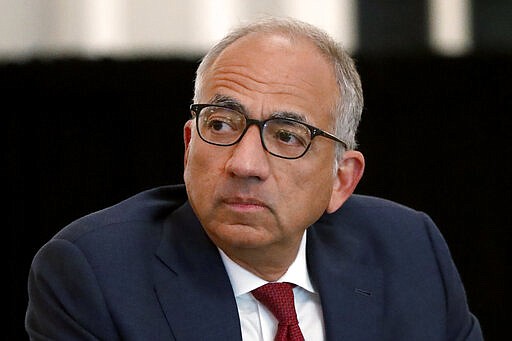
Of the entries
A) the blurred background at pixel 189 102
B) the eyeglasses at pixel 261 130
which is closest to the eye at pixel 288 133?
the eyeglasses at pixel 261 130

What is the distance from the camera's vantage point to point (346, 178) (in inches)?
85.7

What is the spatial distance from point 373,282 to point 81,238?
2.17ft

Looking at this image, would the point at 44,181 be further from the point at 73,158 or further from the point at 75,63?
the point at 75,63

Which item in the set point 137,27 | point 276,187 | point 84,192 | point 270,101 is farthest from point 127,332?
point 137,27

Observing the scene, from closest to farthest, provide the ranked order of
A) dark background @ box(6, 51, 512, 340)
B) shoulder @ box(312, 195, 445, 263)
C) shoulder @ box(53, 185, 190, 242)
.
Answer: shoulder @ box(53, 185, 190, 242)
shoulder @ box(312, 195, 445, 263)
dark background @ box(6, 51, 512, 340)

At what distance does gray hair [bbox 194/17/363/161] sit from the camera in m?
2.03

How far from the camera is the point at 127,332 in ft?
6.26

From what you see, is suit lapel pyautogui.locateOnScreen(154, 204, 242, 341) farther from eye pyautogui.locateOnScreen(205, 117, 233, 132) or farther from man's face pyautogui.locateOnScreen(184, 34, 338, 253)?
eye pyautogui.locateOnScreen(205, 117, 233, 132)

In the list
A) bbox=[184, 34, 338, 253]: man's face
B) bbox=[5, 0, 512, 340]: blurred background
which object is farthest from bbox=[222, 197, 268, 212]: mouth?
bbox=[5, 0, 512, 340]: blurred background

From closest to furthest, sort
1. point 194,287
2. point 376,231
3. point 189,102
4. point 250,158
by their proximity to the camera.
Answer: point 250,158 → point 194,287 → point 376,231 → point 189,102

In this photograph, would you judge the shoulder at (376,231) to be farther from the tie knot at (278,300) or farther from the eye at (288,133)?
the eye at (288,133)

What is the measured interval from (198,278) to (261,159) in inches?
12.0

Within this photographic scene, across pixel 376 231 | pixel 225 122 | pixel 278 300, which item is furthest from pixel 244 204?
pixel 376 231

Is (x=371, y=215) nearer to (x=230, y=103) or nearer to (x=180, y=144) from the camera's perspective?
(x=230, y=103)
